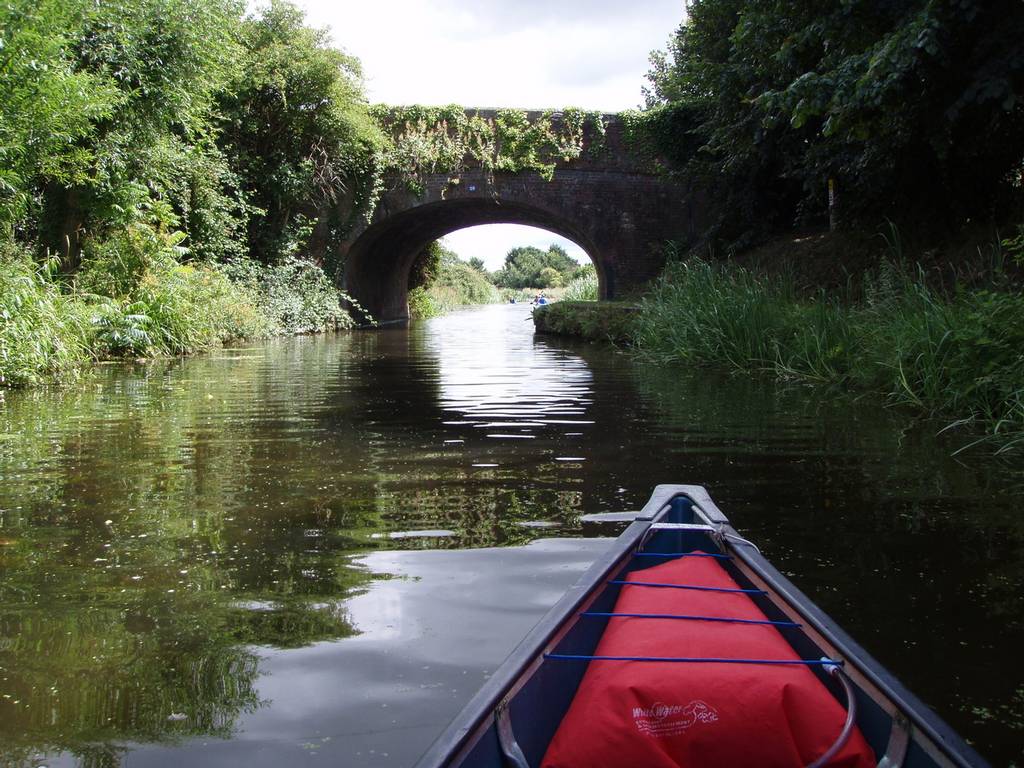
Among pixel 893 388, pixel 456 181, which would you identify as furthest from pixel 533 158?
pixel 893 388

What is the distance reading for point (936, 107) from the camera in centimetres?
770

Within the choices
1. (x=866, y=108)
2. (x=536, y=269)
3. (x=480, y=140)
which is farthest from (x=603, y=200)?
(x=536, y=269)

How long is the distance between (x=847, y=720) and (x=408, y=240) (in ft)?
77.9

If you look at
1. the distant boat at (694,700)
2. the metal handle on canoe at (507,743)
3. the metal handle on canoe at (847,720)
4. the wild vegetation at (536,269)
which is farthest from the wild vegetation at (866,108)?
the wild vegetation at (536,269)

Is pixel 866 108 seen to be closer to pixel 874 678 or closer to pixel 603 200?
pixel 874 678

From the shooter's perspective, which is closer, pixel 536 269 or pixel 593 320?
pixel 593 320

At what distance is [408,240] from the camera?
2461 centimetres

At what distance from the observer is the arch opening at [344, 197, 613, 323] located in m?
20.3

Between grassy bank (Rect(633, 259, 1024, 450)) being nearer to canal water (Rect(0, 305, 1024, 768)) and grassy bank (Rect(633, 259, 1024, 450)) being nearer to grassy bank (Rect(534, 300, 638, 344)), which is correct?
canal water (Rect(0, 305, 1024, 768))

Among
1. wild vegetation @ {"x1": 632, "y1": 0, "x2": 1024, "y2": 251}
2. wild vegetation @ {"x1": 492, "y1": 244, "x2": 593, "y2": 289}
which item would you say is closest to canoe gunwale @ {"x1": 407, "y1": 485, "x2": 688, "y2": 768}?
wild vegetation @ {"x1": 632, "y1": 0, "x2": 1024, "y2": 251}

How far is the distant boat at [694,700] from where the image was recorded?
55.5 inches

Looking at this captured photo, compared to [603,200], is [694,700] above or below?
below

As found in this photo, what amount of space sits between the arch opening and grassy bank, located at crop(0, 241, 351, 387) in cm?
311

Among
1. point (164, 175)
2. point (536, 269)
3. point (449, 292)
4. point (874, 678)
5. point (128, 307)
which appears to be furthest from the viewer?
point (536, 269)
